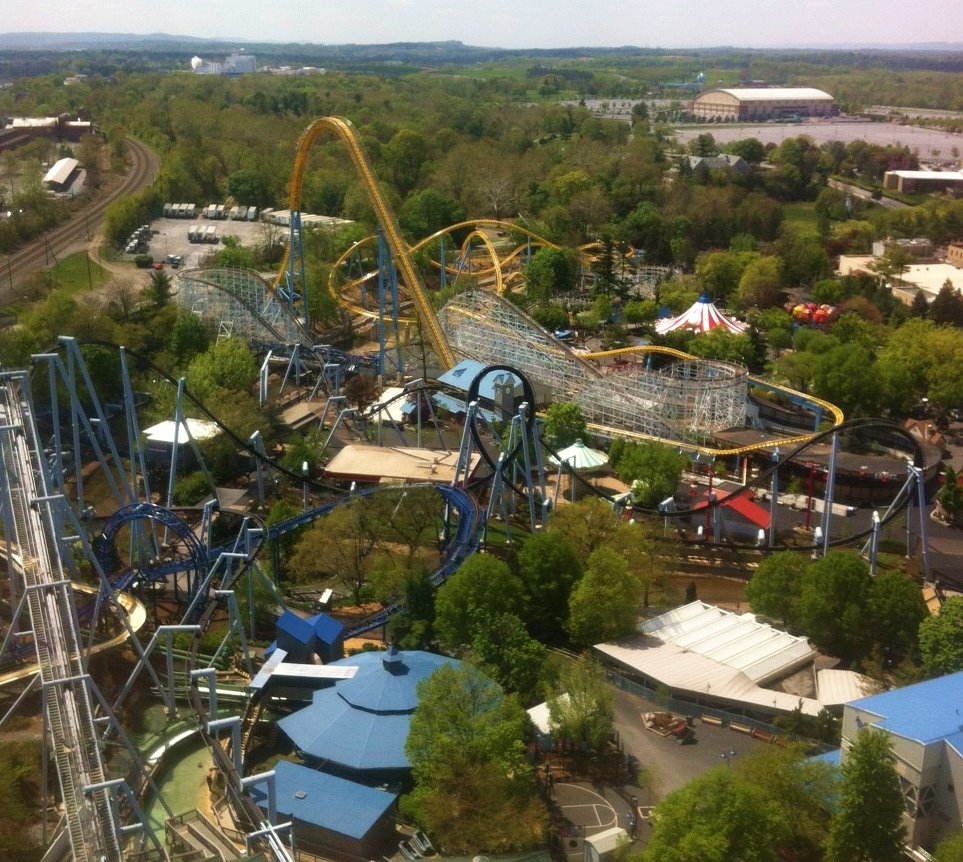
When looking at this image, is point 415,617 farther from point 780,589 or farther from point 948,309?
point 948,309

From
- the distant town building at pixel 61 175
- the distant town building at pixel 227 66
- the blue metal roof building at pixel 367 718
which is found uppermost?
the distant town building at pixel 227 66

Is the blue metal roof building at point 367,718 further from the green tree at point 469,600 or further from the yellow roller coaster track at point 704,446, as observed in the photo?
the yellow roller coaster track at point 704,446

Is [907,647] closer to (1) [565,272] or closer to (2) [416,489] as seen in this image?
(2) [416,489]

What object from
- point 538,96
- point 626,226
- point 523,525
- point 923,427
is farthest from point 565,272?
point 538,96

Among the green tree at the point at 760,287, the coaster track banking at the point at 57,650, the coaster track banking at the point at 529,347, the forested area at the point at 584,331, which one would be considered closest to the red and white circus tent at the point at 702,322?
the forested area at the point at 584,331

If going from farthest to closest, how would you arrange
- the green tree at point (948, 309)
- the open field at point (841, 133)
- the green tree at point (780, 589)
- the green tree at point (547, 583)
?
the open field at point (841, 133) < the green tree at point (948, 309) < the green tree at point (780, 589) < the green tree at point (547, 583)

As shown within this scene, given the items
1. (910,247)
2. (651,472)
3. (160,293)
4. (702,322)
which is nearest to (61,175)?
(160,293)

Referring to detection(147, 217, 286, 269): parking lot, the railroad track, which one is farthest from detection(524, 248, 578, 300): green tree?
the railroad track

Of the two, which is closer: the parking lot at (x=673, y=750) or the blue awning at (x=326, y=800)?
the blue awning at (x=326, y=800)
